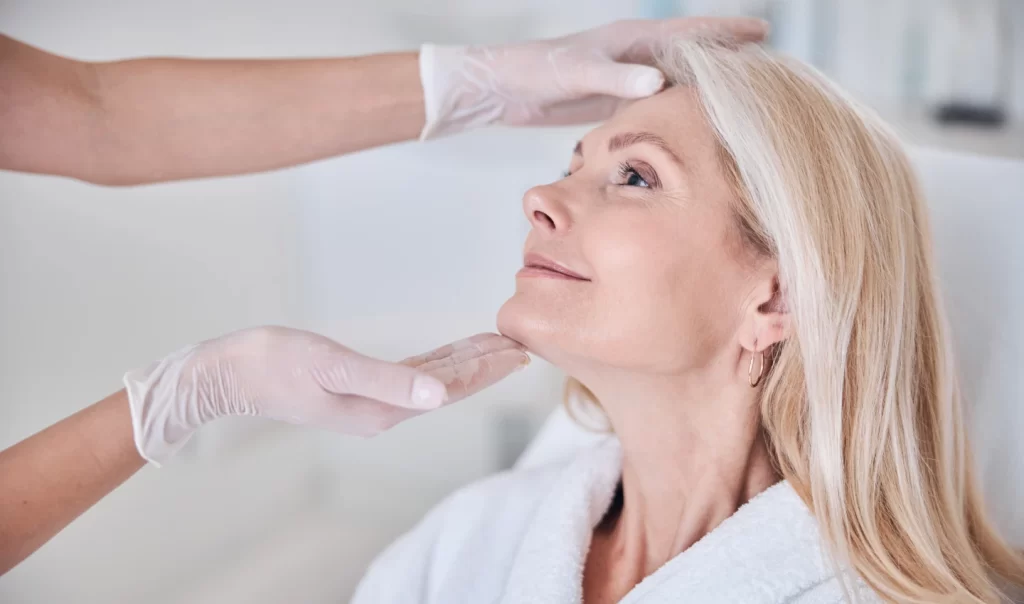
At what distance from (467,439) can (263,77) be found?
3.39 feet

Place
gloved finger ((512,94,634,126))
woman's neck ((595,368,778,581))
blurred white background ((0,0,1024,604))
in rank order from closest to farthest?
woman's neck ((595,368,778,581)) < blurred white background ((0,0,1024,604)) < gloved finger ((512,94,634,126))

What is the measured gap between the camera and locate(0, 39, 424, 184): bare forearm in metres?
1.00

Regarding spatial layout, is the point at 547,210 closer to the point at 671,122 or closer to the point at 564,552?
the point at 671,122

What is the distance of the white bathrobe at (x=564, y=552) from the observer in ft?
3.26

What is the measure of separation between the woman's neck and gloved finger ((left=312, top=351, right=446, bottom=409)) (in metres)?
0.32

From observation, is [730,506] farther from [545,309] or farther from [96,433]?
[96,433]

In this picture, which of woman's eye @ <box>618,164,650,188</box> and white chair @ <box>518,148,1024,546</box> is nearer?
woman's eye @ <box>618,164,650,188</box>

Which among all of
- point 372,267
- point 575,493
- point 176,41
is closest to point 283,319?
point 372,267

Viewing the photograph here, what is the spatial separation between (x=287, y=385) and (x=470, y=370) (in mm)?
211

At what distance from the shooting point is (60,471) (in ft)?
2.85

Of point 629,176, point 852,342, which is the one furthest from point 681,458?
point 629,176

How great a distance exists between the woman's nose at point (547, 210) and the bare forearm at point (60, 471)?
543 mm

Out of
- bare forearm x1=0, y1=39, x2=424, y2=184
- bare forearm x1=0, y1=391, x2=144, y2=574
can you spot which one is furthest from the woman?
bare forearm x1=0, y1=391, x2=144, y2=574

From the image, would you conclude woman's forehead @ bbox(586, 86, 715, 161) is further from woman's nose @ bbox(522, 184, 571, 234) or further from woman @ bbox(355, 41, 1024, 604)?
woman's nose @ bbox(522, 184, 571, 234)
